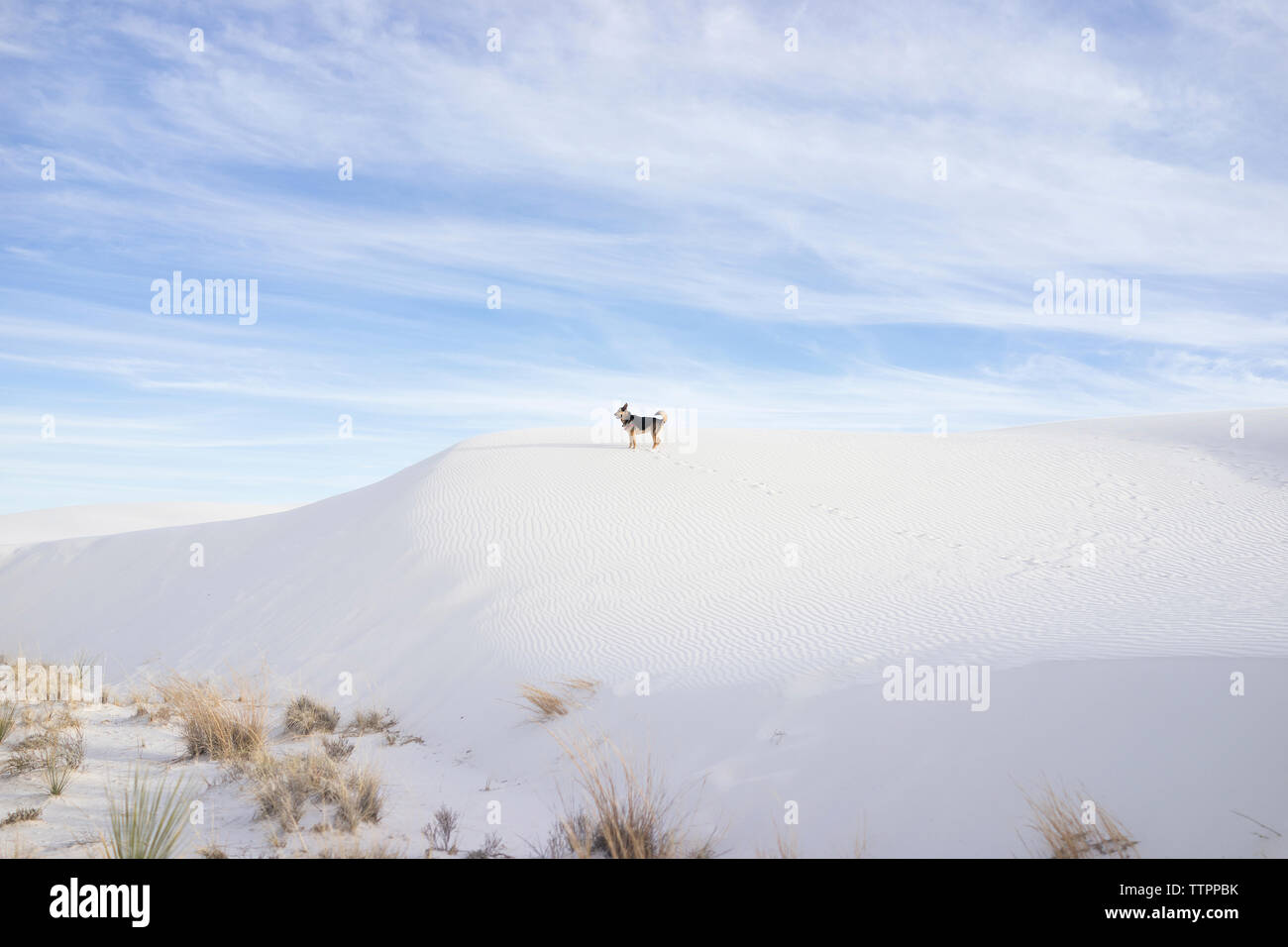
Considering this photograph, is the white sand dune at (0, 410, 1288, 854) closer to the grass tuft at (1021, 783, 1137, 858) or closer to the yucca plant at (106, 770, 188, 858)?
the grass tuft at (1021, 783, 1137, 858)

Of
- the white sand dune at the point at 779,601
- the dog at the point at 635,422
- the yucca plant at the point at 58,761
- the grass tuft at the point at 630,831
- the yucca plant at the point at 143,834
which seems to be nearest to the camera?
the yucca plant at the point at 143,834

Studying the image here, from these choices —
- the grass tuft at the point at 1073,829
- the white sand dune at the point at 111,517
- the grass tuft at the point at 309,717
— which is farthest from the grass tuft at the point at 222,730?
the white sand dune at the point at 111,517

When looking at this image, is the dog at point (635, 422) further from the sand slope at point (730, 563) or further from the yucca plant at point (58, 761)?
the yucca plant at point (58, 761)

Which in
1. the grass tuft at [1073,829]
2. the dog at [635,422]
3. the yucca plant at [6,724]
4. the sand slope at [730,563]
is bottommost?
the grass tuft at [1073,829]

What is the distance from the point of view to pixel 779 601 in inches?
358

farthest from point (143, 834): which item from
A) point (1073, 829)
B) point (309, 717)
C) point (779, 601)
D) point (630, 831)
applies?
point (779, 601)

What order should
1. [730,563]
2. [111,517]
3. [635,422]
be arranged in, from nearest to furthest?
[730,563]
[635,422]
[111,517]

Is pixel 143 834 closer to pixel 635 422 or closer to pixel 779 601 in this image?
pixel 779 601

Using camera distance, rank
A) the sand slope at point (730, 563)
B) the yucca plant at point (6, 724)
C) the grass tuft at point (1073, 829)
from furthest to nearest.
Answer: the sand slope at point (730, 563) < the yucca plant at point (6, 724) < the grass tuft at point (1073, 829)

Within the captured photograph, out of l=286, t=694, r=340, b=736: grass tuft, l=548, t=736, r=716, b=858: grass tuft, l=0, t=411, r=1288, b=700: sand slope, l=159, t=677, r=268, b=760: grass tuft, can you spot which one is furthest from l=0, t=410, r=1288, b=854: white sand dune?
l=159, t=677, r=268, b=760: grass tuft

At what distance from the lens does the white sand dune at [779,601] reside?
476 cm

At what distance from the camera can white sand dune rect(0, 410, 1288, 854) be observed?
4.76 metres
